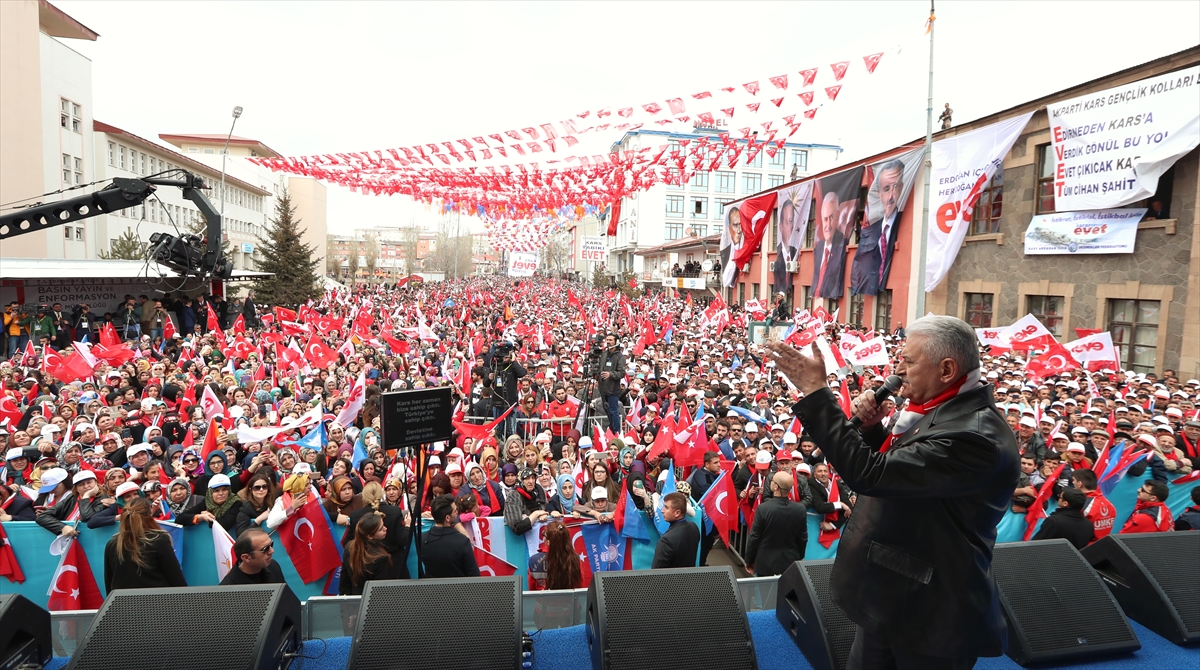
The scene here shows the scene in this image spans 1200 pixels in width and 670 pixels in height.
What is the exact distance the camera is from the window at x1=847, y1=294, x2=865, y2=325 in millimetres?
28469

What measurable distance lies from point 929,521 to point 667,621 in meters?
1.65

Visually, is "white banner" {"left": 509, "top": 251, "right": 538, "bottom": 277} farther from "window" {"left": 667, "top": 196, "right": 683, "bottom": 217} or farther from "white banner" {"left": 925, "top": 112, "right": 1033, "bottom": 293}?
"window" {"left": 667, "top": 196, "right": 683, "bottom": 217}

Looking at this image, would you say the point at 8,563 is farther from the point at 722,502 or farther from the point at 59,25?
the point at 59,25

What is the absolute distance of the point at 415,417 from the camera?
514cm

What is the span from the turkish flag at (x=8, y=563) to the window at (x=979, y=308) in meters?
23.4

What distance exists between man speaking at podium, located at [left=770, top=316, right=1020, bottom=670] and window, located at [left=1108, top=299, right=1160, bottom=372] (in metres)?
17.9

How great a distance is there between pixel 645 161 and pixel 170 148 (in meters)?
37.6

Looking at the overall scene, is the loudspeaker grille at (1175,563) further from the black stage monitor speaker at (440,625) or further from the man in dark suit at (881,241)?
the man in dark suit at (881,241)

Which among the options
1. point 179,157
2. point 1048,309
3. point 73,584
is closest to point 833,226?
point 1048,309

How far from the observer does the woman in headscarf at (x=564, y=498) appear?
7270 millimetres

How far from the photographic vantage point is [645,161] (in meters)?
22.7

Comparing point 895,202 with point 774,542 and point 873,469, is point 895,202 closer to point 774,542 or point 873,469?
point 774,542

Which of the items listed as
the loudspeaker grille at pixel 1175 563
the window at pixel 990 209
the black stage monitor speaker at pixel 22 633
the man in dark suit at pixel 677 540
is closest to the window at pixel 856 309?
the window at pixel 990 209

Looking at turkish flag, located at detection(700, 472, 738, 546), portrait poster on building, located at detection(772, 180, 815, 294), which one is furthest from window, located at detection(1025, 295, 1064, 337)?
turkish flag, located at detection(700, 472, 738, 546)
